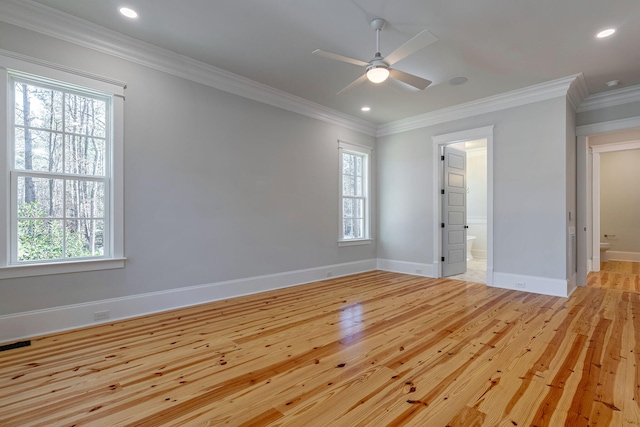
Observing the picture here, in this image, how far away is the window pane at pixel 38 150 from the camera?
113 inches

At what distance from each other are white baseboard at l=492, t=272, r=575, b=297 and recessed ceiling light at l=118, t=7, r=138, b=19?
575 centimetres

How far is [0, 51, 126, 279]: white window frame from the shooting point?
2.74m

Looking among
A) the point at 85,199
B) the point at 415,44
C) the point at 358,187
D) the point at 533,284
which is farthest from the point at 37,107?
the point at 533,284

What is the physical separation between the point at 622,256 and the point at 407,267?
6.04 m

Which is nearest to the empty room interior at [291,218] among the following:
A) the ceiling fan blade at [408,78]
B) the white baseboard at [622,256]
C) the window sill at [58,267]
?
the window sill at [58,267]

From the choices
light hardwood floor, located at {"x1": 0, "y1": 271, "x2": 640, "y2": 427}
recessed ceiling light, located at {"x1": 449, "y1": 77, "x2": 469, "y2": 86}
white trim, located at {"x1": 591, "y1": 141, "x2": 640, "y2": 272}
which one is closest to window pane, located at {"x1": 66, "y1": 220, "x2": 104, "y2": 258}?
light hardwood floor, located at {"x1": 0, "y1": 271, "x2": 640, "y2": 427}

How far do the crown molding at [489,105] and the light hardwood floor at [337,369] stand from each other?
2992mm

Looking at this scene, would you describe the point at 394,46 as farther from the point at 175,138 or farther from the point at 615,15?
the point at 175,138

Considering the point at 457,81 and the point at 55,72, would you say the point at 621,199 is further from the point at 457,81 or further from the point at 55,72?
the point at 55,72

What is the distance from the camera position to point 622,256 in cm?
758

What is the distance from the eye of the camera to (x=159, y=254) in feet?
11.8

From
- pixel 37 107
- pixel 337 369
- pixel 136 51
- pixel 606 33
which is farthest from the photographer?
pixel 136 51

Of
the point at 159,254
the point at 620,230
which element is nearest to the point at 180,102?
the point at 159,254

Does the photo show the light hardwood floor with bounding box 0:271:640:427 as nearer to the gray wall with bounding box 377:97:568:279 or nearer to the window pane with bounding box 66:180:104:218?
the gray wall with bounding box 377:97:568:279
